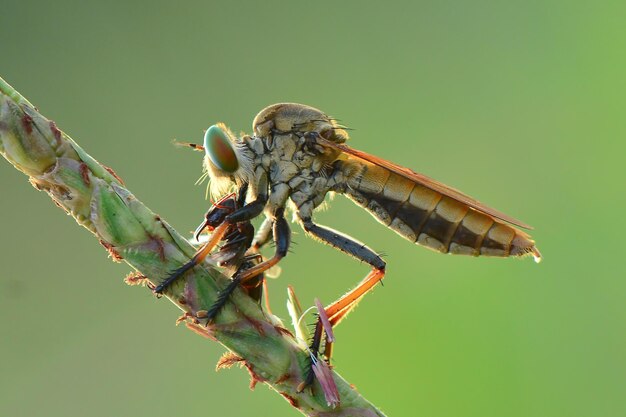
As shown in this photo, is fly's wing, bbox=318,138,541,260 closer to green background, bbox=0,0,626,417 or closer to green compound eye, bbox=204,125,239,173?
green compound eye, bbox=204,125,239,173

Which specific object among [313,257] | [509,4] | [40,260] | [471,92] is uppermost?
[509,4]

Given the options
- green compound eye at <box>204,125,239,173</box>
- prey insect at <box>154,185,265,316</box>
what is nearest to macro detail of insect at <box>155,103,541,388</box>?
green compound eye at <box>204,125,239,173</box>

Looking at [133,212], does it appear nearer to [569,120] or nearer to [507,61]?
[569,120]

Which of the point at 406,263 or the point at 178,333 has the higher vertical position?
the point at 406,263

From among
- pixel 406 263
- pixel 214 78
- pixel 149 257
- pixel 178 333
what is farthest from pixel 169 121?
pixel 149 257

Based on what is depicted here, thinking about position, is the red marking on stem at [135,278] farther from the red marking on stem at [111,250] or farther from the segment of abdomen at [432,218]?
the segment of abdomen at [432,218]

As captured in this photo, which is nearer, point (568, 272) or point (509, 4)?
point (568, 272)

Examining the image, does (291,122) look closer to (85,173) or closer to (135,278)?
(135,278)

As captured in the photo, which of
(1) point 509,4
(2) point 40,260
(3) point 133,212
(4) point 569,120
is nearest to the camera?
(3) point 133,212
